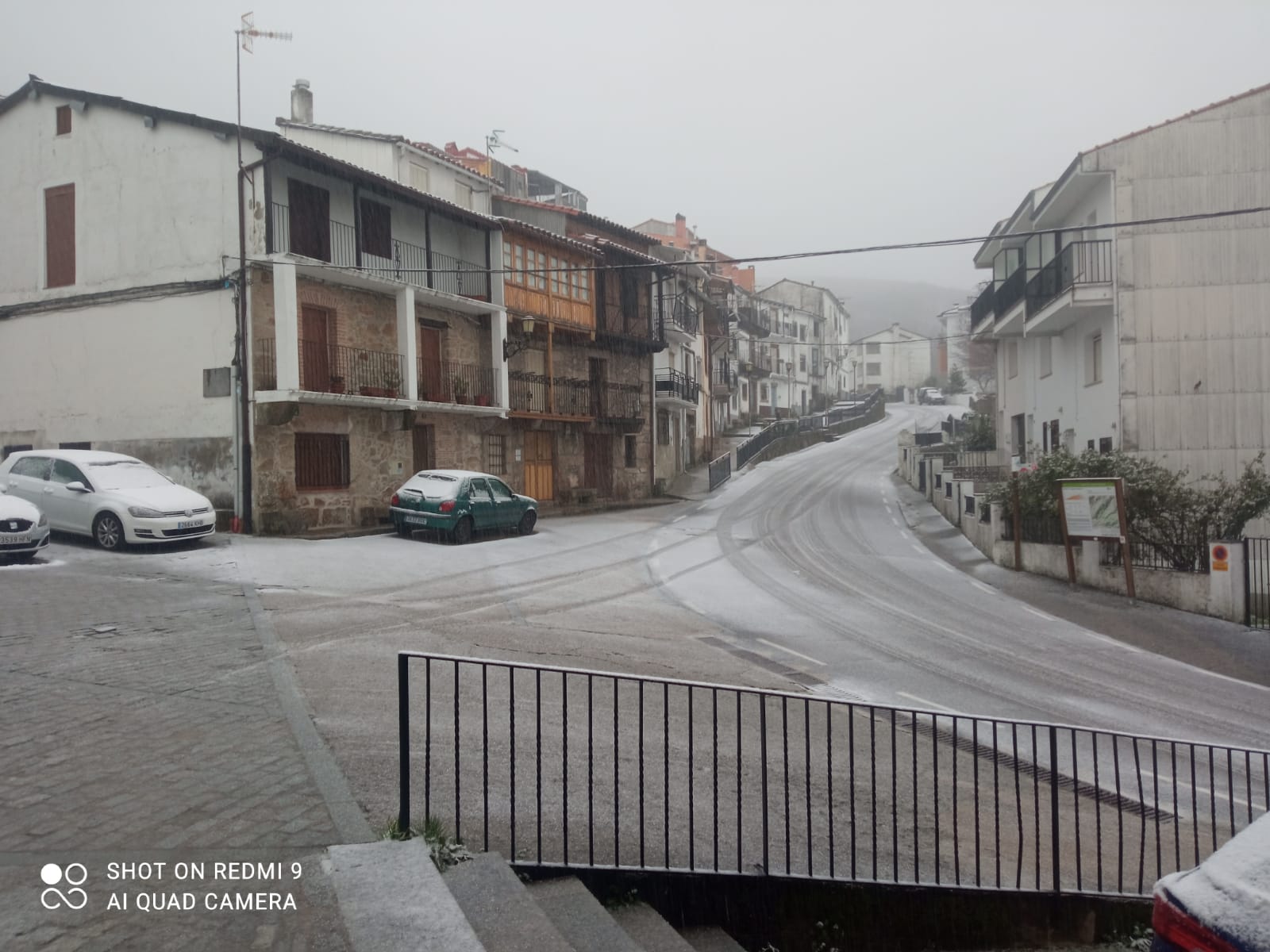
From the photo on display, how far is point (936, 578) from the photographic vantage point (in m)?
17.6

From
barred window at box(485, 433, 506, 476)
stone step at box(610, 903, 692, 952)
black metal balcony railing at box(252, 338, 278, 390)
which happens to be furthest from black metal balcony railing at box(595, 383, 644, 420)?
stone step at box(610, 903, 692, 952)

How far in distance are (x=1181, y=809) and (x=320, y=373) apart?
18985 mm

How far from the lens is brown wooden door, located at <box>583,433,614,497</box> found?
32375 millimetres

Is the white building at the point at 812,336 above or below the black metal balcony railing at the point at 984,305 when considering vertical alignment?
above

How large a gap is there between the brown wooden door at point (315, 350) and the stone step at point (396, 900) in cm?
1803

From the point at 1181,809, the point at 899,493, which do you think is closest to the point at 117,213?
the point at 1181,809

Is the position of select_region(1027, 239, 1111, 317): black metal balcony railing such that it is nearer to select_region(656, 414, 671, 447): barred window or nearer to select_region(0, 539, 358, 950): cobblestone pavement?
select_region(656, 414, 671, 447): barred window

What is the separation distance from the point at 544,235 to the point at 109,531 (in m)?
17.2

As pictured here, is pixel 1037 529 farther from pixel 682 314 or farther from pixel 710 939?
pixel 682 314

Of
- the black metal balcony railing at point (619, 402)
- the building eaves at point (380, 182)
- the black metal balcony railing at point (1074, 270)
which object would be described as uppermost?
the building eaves at point (380, 182)

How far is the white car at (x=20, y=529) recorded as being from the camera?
45.0ft

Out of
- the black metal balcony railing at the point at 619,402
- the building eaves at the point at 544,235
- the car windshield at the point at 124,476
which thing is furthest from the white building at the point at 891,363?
the car windshield at the point at 124,476

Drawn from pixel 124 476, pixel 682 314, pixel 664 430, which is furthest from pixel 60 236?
pixel 682 314

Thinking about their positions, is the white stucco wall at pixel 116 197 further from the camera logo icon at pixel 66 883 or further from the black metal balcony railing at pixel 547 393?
the camera logo icon at pixel 66 883
